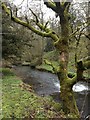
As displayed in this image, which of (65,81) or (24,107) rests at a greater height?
(65,81)

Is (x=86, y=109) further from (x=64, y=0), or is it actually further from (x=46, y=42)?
(x=46, y=42)

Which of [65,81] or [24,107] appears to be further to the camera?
[24,107]

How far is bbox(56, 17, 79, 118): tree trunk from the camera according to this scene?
850 cm

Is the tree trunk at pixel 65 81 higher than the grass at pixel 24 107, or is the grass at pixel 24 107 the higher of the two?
the tree trunk at pixel 65 81

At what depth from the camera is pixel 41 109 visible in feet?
30.9

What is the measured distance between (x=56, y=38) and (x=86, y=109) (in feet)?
12.8

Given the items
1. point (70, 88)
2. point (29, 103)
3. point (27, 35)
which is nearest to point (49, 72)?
point (27, 35)

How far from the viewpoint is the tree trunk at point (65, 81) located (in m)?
8.50

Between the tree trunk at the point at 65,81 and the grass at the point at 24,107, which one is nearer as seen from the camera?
the grass at the point at 24,107

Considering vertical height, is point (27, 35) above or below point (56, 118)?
above

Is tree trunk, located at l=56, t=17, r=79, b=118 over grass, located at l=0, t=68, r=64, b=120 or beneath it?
over

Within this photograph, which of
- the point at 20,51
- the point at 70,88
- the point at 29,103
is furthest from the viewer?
the point at 20,51

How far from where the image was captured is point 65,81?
8.53 metres

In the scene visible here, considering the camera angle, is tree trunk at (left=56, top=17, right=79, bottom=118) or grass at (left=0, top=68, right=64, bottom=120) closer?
grass at (left=0, top=68, right=64, bottom=120)
